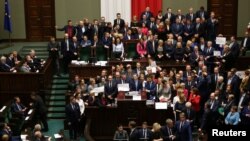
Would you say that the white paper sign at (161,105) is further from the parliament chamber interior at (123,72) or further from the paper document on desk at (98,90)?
the paper document on desk at (98,90)

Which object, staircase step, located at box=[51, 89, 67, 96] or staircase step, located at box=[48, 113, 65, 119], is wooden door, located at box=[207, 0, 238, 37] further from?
staircase step, located at box=[48, 113, 65, 119]

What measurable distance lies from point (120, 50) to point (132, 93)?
357 cm

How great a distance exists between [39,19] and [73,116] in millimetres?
9648

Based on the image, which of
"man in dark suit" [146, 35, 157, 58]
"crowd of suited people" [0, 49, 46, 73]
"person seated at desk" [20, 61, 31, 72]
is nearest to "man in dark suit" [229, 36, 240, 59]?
"man in dark suit" [146, 35, 157, 58]

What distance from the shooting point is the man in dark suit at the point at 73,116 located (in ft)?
58.4

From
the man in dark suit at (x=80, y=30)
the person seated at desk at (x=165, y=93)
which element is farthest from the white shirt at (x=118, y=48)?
the person seated at desk at (x=165, y=93)

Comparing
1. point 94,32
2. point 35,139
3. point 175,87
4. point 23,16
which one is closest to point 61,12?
point 23,16

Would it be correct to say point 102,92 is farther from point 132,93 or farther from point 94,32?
point 94,32

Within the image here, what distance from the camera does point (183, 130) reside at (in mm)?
15414

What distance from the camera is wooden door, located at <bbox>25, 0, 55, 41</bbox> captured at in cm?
2616

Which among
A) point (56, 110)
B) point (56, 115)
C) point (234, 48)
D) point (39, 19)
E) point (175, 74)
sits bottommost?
point (56, 115)

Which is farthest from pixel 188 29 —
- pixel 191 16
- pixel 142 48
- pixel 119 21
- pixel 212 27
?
pixel 119 21

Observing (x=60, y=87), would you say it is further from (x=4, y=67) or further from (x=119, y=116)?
(x=119, y=116)

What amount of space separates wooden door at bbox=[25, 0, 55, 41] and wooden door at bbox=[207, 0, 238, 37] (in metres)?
7.58
